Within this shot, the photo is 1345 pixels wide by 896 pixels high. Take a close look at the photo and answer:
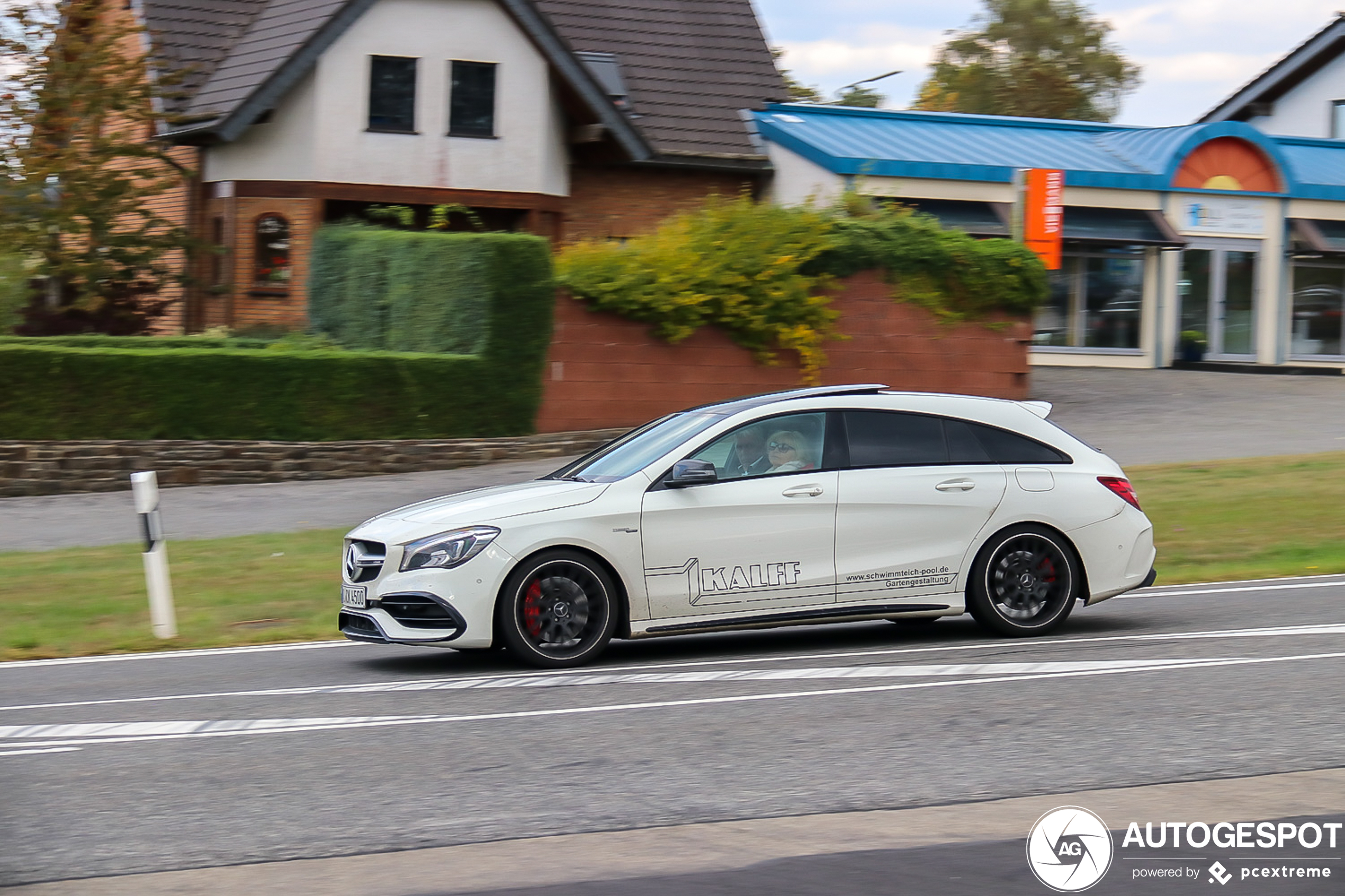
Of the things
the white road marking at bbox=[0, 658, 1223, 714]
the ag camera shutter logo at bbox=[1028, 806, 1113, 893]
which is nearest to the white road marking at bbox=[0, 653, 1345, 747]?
the white road marking at bbox=[0, 658, 1223, 714]

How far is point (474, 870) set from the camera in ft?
16.9

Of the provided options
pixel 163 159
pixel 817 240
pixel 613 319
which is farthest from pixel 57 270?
pixel 817 240

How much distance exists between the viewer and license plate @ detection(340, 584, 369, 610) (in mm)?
8992

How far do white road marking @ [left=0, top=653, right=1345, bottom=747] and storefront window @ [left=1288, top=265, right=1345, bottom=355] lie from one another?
29.1 metres

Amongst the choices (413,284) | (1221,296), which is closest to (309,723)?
(413,284)

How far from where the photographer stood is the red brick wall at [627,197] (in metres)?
29.1

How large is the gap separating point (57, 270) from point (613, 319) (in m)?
8.93

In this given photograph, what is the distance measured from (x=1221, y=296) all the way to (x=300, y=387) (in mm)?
21405

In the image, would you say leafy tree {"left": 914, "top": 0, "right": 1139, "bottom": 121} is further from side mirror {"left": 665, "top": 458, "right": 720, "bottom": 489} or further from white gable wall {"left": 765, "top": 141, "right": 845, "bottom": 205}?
side mirror {"left": 665, "top": 458, "right": 720, "bottom": 489}

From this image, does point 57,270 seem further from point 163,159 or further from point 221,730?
point 221,730

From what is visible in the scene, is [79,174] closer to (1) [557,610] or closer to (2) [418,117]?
(2) [418,117]

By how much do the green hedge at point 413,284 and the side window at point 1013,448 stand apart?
12.0 metres

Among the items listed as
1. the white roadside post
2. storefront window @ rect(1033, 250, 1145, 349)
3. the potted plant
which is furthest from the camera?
the potted plant

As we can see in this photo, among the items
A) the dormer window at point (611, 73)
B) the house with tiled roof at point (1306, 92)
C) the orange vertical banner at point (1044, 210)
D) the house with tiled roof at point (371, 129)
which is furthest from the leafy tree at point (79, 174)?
the house with tiled roof at point (1306, 92)
